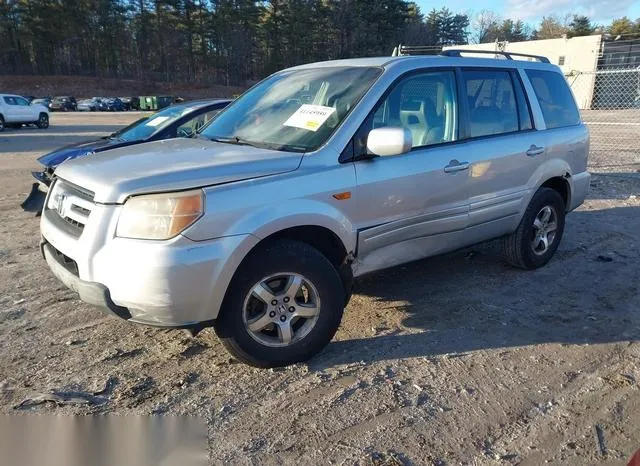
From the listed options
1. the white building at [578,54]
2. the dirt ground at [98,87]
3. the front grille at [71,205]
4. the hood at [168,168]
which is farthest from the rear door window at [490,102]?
the dirt ground at [98,87]

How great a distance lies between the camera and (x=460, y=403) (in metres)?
3.11

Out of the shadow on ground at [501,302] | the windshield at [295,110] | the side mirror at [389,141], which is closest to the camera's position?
the side mirror at [389,141]

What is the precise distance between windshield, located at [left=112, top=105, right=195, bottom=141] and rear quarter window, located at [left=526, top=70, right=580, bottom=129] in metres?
4.82

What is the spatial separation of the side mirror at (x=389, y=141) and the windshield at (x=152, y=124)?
16.2 ft

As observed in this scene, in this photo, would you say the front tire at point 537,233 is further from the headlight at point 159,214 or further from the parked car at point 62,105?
the parked car at point 62,105

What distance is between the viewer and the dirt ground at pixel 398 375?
2768 millimetres

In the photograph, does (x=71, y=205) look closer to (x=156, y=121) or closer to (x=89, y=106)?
(x=156, y=121)

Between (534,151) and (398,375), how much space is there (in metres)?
2.69

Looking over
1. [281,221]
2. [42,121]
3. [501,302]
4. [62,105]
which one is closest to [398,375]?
[281,221]

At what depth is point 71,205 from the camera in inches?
132

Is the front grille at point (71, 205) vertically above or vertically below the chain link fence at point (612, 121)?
above

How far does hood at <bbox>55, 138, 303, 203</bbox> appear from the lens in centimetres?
299

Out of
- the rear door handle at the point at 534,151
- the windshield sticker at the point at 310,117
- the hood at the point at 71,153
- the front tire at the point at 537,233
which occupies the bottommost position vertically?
the front tire at the point at 537,233

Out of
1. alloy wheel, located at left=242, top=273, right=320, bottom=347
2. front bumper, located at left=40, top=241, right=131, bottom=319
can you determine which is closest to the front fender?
alloy wheel, located at left=242, top=273, right=320, bottom=347
